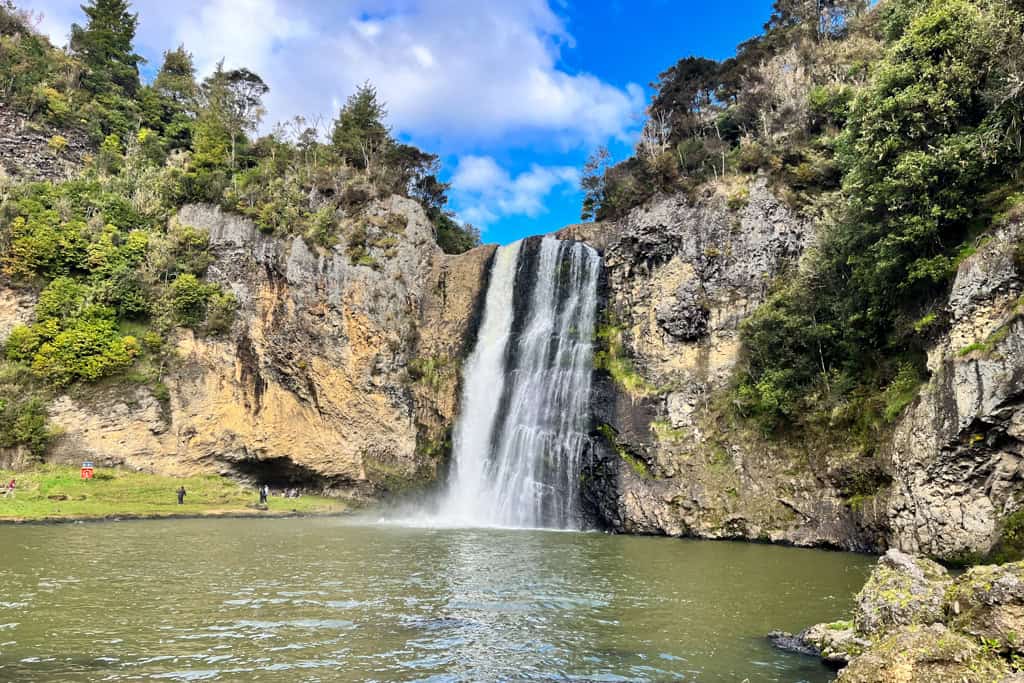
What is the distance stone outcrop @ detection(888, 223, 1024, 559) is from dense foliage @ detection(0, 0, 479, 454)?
107ft

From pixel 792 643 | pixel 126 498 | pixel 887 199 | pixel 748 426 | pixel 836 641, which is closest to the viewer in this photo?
pixel 836 641

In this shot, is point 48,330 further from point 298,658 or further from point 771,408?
point 771,408

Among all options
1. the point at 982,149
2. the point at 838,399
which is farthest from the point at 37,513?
the point at 982,149

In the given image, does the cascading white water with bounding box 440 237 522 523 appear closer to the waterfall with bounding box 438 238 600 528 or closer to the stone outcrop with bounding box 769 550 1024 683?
the waterfall with bounding box 438 238 600 528

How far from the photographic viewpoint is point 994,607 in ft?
23.4

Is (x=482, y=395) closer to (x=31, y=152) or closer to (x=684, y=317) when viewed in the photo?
(x=684, y=317)

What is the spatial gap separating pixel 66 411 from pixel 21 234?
12479mm

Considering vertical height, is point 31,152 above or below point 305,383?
above

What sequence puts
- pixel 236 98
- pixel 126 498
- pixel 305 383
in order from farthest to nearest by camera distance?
1. pixel 236 98
2. pixel 305 383
3. pixel 126 498

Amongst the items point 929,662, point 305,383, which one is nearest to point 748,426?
point 929,662

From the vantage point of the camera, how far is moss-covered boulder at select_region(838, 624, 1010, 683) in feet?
20.5

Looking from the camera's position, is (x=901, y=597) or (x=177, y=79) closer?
(x=901, y=597)

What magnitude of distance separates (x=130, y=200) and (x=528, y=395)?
3257cm

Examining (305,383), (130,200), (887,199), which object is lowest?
(305,383)
